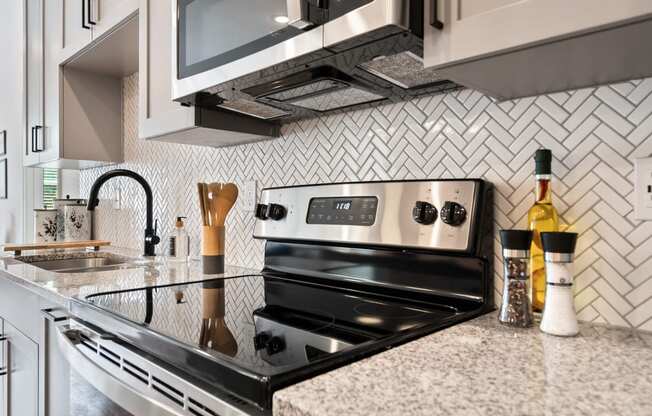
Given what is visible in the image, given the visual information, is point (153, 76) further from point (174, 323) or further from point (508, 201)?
point (508, 201)

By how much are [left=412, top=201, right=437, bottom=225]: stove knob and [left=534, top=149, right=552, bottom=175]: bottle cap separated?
0.23 metres

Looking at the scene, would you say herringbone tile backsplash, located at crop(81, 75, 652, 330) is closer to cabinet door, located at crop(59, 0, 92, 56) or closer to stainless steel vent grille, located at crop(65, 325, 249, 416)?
stainless steel vent grille, located at crop(65, 325, 249, 416)

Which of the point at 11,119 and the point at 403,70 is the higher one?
the point at 11,119

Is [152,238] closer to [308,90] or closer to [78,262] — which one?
[78,262]

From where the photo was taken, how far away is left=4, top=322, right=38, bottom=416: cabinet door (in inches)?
54.0

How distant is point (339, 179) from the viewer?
1.30 m

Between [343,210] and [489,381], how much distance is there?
2.26ft

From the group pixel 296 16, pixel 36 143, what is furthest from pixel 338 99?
pixel 36 143

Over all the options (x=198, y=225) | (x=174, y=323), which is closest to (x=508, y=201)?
(x=174, y=323)

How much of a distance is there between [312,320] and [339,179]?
523 mm

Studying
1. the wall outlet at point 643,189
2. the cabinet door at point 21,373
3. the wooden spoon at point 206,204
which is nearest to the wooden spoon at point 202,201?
the wooden spoon at point 206,204

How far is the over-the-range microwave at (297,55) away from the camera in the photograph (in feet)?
2.51

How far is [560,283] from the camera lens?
73 cm

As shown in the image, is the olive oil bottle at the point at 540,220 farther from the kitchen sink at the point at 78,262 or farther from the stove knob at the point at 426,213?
the kitchen sink at the point at 78,262
